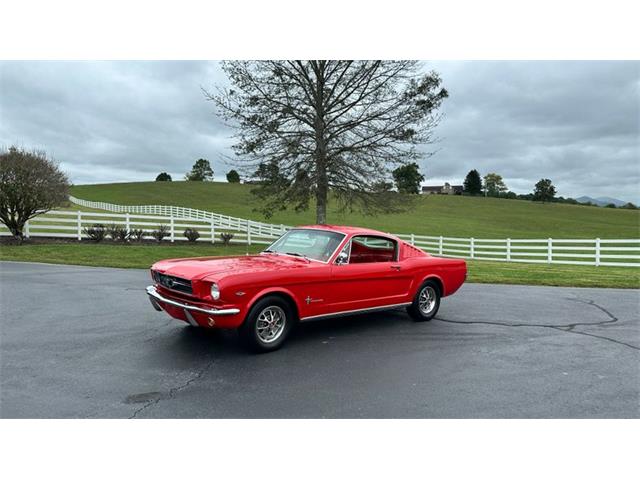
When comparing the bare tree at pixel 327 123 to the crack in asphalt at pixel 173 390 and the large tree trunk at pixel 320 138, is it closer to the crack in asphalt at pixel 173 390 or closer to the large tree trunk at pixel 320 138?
the large tree trunk at pixel 320 138

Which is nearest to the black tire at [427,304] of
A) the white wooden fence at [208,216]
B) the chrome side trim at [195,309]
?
the chrome side trim at [195,309]

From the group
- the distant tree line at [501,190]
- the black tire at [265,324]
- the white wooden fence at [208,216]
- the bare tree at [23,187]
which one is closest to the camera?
the black tire at [265,324]

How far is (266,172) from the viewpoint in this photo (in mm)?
19344

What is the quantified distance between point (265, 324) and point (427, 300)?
3.20 metres

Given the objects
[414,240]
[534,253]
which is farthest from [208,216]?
[534,253]

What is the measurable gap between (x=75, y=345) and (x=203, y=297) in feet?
6.23

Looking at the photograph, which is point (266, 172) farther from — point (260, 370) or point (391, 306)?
point (260, 370)

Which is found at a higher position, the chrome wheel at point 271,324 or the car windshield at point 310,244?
the car windshield at point 310,244

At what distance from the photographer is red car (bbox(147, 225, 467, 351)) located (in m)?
5.34

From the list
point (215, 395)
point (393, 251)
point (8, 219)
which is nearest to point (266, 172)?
point (8, 219)

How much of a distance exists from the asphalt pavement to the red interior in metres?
1.04

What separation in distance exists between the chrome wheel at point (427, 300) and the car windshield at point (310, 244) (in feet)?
6.27

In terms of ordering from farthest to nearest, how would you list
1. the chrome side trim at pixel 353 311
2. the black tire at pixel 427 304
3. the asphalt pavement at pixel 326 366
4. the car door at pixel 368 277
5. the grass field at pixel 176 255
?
the grass field at pixel 176 255, the black tire at pixel 427 304, the car door at pixel 368 277, the chrome side trim at pixel 353 311, the asphalt pavement at pixel 326 366

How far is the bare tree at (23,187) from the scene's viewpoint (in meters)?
18.7
